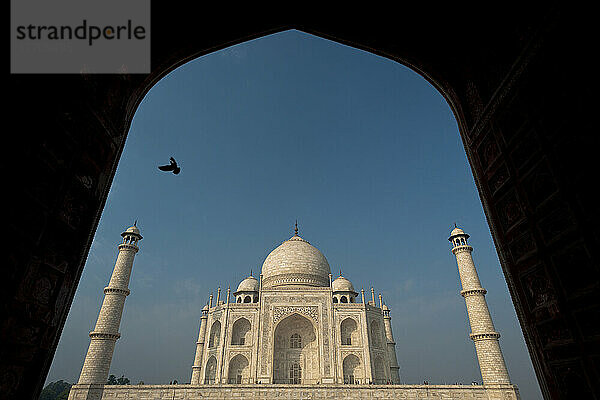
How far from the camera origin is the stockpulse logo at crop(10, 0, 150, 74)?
8.93ft

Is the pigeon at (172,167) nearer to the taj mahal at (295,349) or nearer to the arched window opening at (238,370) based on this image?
the taj mahal at (295,349)

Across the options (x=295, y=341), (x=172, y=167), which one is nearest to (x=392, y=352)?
(x=295, y=341)

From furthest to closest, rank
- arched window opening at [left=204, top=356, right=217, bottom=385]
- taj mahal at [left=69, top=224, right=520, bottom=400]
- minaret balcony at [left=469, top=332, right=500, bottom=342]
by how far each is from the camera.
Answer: arched window opening at [left=204, top=356, right=217, bottom=385] → minaret balcony at [left=469, top=332, right=500, bottom=342] → taj mahal at [left=69, top=224, right=520, bottom=400]

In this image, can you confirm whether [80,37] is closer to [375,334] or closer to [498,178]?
[498,178]

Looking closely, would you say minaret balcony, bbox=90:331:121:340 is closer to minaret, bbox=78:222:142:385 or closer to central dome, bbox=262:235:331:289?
minaret, bbox=78:222:142:385

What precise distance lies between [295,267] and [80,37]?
24.9 metres

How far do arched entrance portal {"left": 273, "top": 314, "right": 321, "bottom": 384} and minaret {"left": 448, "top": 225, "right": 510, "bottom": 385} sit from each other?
920 cm

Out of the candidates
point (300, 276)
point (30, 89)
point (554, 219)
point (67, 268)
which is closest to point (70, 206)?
point (67, 268)

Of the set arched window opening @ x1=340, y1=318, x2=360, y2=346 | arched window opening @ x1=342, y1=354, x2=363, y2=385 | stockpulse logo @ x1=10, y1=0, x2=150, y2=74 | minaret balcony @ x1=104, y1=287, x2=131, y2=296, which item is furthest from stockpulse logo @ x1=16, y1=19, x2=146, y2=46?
arched window opening @ x1=340, y1=318, x2=360, y2=346

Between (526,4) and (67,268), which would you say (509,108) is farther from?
(67,268)

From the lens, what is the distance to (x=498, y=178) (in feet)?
11.0

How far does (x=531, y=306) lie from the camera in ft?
9.53

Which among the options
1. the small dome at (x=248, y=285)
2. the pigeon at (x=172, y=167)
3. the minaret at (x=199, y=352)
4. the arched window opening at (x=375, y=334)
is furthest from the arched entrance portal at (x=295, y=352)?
the pigeon at (x=172, y=167)

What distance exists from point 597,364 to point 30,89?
14.9ft
